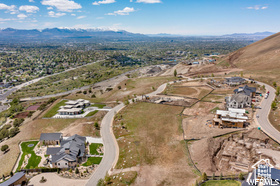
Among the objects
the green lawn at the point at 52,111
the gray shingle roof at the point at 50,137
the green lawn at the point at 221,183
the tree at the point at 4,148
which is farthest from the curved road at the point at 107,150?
the tree at the point at 4,148

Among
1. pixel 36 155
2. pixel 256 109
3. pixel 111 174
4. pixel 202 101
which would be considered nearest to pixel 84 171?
pixel 111 174

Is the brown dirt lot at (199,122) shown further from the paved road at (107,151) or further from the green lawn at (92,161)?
the green lawn at (92,161)

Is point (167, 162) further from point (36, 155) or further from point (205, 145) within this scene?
point (36, 155)

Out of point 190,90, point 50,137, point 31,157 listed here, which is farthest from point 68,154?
point 190,90

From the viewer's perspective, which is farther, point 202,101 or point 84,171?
point 202,101

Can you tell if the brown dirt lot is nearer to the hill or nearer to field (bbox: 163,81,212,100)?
field (bbox: 163,81,212,100)

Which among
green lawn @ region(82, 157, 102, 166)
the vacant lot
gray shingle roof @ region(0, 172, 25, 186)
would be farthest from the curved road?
gray shingle roof @ region(0, 172, 25, 186)
